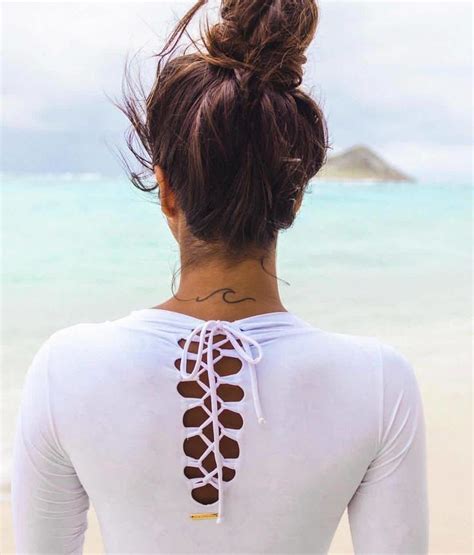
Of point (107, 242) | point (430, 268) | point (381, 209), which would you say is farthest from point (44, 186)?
point (430, 268)

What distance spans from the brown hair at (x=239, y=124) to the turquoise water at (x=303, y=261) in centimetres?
279

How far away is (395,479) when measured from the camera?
0.80m

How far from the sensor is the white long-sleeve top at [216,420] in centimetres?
74

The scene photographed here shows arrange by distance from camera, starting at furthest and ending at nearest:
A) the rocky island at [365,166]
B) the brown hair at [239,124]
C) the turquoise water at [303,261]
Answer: the rocky island at [365,166] < the turquoise water at [303,261] < the brown hair at [239,124]

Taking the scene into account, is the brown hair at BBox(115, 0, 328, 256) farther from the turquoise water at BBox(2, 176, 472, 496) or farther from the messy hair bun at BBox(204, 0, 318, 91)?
the turquoise water at BBox(2, 176, 472, 496)

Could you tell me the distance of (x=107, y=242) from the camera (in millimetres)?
7051

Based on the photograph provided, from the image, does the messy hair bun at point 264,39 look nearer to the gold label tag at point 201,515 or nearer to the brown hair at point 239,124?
the brown hair at point 239,124

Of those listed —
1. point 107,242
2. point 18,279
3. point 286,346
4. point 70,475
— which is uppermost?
point 107,242

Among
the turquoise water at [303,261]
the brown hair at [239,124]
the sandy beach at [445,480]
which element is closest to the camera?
the brown hair at [239,124]

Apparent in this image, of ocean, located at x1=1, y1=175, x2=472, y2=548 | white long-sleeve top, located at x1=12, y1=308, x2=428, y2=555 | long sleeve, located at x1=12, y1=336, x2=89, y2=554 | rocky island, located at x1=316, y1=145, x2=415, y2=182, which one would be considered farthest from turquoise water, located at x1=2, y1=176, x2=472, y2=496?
white long-sleeve top, located at x1=12, y1=308, x2=428, y2=555

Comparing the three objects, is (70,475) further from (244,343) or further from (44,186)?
(44,186)

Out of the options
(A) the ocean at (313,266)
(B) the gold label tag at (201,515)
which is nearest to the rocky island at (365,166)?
(A) the ocean at (313,266)

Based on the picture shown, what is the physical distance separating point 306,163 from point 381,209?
7.92 m

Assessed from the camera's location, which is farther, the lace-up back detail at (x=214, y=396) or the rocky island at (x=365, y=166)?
the rocky island at (x=365, y=166)
